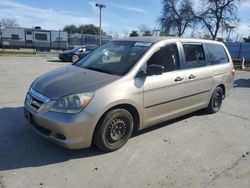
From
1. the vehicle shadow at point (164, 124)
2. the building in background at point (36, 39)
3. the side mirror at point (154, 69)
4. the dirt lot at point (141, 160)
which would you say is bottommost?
the dirt lot at point (141, 160)

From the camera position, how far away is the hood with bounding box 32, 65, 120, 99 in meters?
3.82

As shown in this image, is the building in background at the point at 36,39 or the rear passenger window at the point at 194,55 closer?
the rear passenger window at the point at 194,55

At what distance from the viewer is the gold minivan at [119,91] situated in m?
3.72

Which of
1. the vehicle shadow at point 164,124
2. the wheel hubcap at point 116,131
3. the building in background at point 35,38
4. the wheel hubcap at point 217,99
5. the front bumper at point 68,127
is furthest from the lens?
the building in background at point 35,38

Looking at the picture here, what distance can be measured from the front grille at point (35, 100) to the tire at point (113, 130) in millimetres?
881

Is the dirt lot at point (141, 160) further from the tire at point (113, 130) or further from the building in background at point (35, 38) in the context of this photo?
the building in background at point (35, 38)

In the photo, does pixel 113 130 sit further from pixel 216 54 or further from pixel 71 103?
pixel 216 54

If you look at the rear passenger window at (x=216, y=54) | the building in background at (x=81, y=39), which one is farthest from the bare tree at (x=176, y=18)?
the rear passenger window at (x=216, y=54)

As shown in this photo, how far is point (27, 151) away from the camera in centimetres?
402

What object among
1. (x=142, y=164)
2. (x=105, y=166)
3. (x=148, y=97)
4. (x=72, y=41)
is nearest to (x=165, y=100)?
(x=148, y=97)

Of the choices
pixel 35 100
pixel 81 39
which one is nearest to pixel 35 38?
pixel 81 39

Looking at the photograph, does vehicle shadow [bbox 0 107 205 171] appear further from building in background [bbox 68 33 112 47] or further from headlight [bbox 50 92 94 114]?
building in background [bbox 68 33 112 47]

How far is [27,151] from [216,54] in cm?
468

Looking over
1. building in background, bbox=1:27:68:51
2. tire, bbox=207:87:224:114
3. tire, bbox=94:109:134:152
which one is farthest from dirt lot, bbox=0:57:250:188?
building in background, bbox=1:27:68:51
